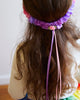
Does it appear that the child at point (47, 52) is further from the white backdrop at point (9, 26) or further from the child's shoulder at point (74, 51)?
the white backdrop at point (9, 26)

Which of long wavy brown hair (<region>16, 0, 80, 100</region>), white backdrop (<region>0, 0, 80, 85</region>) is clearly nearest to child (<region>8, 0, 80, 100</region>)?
long wavy brown hair (<region>16, 0, 80, 100</region>)

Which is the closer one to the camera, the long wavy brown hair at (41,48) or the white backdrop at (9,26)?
the long wavy brown hair at (41,48)

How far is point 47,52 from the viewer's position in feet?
2.22

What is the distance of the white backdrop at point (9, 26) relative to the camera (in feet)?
3.96

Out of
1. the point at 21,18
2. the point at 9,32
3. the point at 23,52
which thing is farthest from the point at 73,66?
the point at 9,32

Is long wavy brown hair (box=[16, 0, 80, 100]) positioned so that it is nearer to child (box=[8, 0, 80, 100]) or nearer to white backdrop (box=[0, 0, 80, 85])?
child (box=[8, 0, 80, 100])

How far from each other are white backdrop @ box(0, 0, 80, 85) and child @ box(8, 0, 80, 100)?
51cm

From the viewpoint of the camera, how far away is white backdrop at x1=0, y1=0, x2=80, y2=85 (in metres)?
1.21

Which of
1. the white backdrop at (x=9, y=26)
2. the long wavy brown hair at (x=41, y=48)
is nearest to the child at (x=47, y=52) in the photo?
the long wavy brown hair at (x=41, y=48)

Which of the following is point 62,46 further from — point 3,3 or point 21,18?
point 3,3

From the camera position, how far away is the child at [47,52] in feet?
1.97

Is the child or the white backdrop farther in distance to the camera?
the white backdrop

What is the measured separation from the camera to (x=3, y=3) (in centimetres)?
119

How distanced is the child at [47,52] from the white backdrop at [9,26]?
511 mm
